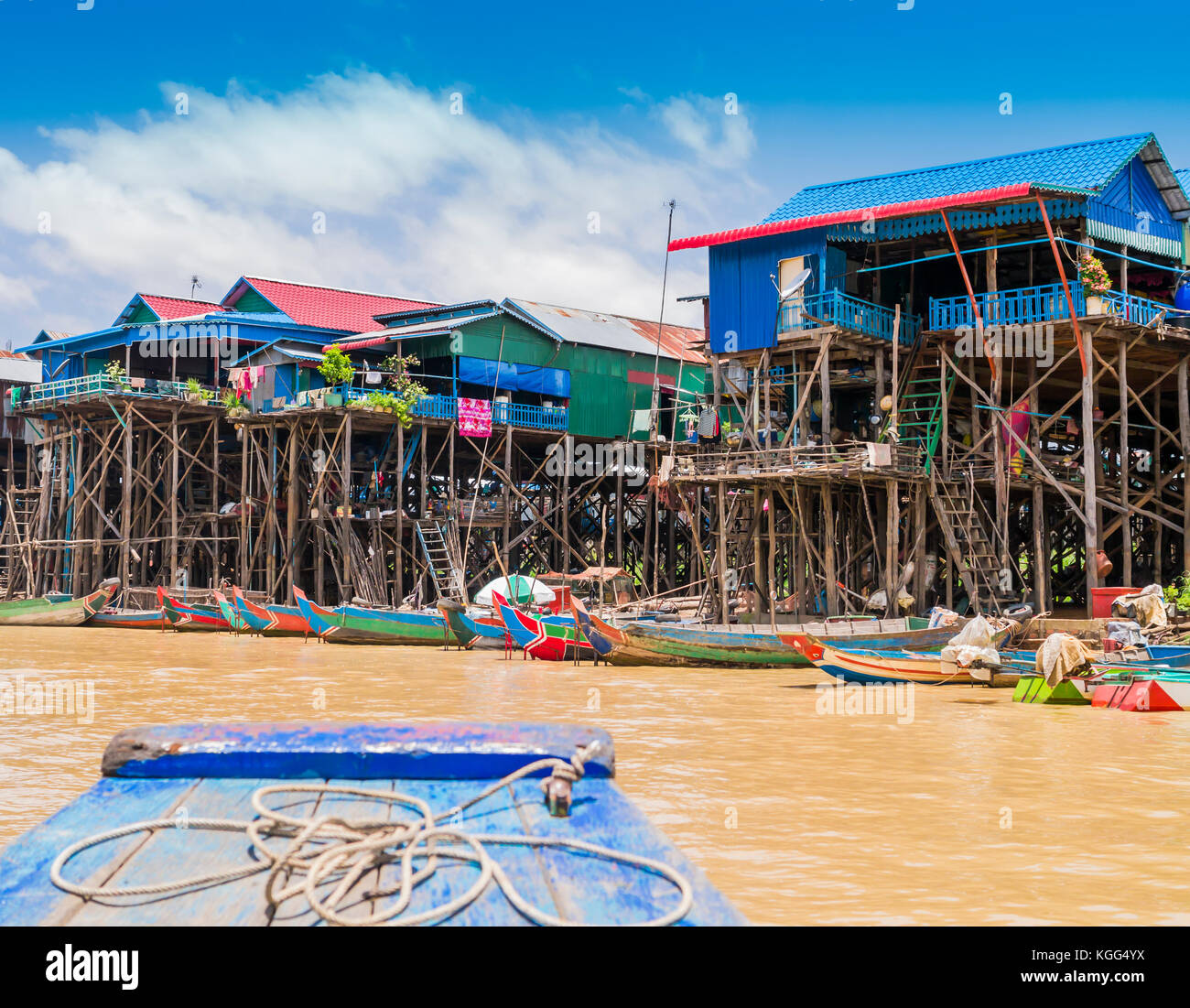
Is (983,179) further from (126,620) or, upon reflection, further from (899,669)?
(126,620)

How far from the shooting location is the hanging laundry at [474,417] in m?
35.2

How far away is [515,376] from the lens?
121 ft

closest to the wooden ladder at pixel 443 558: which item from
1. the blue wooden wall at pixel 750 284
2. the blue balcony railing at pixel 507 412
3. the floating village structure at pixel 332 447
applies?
the floating village structure at pixel 332 447

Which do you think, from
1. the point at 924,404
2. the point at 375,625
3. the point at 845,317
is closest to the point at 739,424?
the point at 924,404

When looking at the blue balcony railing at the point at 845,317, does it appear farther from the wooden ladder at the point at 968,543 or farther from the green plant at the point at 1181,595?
the green plant at the point at 1181,595

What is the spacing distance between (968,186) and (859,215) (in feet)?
9.32

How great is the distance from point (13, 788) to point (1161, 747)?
35.7 feet

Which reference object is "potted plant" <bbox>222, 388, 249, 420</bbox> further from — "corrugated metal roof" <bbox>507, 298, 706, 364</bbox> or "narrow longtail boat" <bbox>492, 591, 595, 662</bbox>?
"narrow longtail boat" <bbox>492, 591, 595, 662</bbox>

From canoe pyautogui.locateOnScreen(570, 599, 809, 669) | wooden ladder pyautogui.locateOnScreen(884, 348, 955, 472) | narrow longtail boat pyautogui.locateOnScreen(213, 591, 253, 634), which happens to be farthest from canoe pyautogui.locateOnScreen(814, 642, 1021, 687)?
narrow longtail boat pyautogui.locateOnScreen(213, 591, 253, 634)

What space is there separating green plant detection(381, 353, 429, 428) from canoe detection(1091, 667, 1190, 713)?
2162 centimetres
